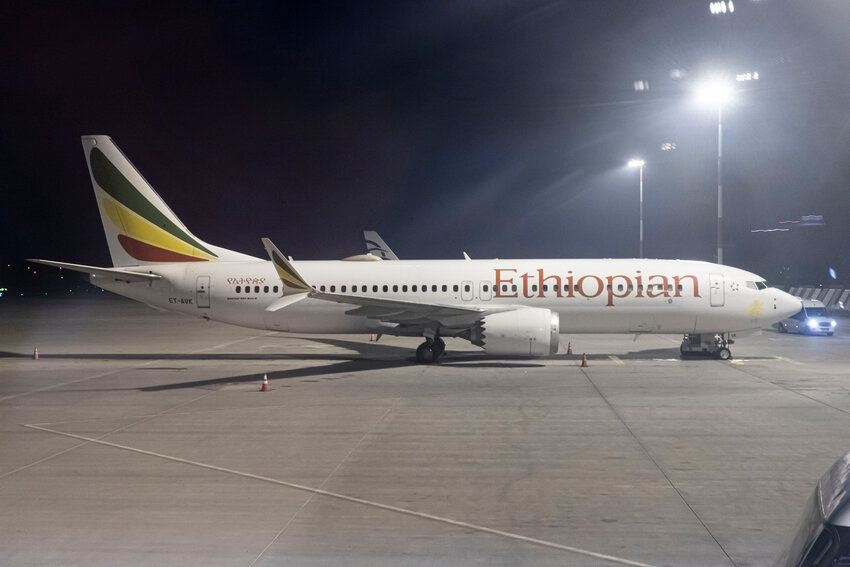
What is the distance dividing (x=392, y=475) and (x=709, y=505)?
4376mm

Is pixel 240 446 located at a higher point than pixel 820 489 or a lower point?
lower

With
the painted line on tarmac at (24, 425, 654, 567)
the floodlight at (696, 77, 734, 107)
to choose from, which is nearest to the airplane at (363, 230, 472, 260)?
the floodlight at (696, 77, 734, 107)

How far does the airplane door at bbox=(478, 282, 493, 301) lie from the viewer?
76.9ft

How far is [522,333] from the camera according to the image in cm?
2097

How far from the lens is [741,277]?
23109 millimetres

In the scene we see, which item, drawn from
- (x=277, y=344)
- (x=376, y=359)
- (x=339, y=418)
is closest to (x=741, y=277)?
(x=376, y=359)

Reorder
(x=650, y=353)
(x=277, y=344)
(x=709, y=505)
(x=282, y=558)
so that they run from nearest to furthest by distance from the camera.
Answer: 1. (x=282, y=558)
2. (x=709, y=505)
3. (x=650, y=353)
4. (x=277, y=344)

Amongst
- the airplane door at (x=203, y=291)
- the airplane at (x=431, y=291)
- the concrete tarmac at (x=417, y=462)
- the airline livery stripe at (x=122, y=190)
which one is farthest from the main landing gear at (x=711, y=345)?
the airline livery stripe at (x=122, y=190)

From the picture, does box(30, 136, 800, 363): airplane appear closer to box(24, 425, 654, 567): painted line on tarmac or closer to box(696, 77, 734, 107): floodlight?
box(24, 425, 654, 567): painted line on tarmac

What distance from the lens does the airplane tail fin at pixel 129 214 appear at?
2472cm

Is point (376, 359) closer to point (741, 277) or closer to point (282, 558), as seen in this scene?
point (741, 277)

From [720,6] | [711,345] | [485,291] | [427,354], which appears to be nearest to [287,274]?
[427,354]

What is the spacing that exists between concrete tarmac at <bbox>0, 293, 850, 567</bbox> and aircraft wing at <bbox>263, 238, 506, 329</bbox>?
1610 mm

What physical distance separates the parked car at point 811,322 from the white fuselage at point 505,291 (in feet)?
30.4
